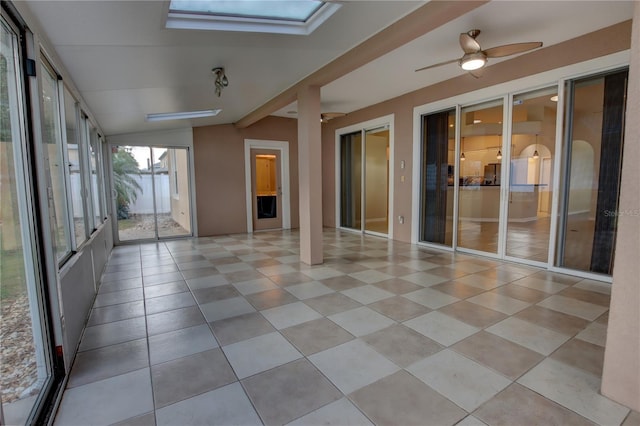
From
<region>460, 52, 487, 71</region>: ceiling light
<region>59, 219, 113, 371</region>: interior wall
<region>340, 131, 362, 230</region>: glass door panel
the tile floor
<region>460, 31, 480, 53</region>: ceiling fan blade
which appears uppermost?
<region>460, 31, 480, 53</region>: ceiling fan blade

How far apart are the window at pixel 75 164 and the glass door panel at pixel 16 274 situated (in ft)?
4.07

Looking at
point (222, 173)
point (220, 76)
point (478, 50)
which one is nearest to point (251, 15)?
point (220, 76)

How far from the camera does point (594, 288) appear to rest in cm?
365

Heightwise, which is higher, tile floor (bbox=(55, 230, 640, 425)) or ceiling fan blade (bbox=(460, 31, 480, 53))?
ceiling fan blade (bbox=(460, 31, 480, 53))

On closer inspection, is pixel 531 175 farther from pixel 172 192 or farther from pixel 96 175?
pixel 172 192

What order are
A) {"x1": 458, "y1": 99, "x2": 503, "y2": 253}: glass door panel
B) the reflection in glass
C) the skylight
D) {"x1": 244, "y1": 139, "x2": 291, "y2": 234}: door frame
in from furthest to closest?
{"x1": 244, "y1": 139, "x2": 291, "y2": 234}: door frame, {"x1": 458, "y1": 99, "x2": 503, "y2": 253}: glass door panel, the reflection in glass, the skylight

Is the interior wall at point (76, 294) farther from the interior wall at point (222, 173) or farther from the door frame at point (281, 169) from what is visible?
the door frame at point (281, 169)

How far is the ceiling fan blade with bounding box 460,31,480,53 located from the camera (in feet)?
10.9

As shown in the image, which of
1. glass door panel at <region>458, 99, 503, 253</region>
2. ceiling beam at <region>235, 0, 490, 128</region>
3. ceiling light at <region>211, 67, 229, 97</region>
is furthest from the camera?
glass door panel at <region>458, 99, 503, 253</region>

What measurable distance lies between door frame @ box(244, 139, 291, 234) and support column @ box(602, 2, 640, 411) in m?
7.26

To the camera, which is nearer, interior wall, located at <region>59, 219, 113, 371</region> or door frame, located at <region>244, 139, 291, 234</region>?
interior wall, located at <region>59, 219, 113, 371</region>

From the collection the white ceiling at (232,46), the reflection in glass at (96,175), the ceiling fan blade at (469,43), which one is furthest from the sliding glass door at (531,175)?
the reflection in glass at (96,175)

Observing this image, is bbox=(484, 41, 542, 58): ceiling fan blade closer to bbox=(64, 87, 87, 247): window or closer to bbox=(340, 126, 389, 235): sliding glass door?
bbox=(340, 126, 389, 235): sliding glass door

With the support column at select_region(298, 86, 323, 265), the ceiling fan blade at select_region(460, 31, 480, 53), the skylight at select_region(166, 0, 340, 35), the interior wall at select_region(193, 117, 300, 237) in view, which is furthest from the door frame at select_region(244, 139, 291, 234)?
the ceiling fan blade at select_region(460, 31, 480, 53)
